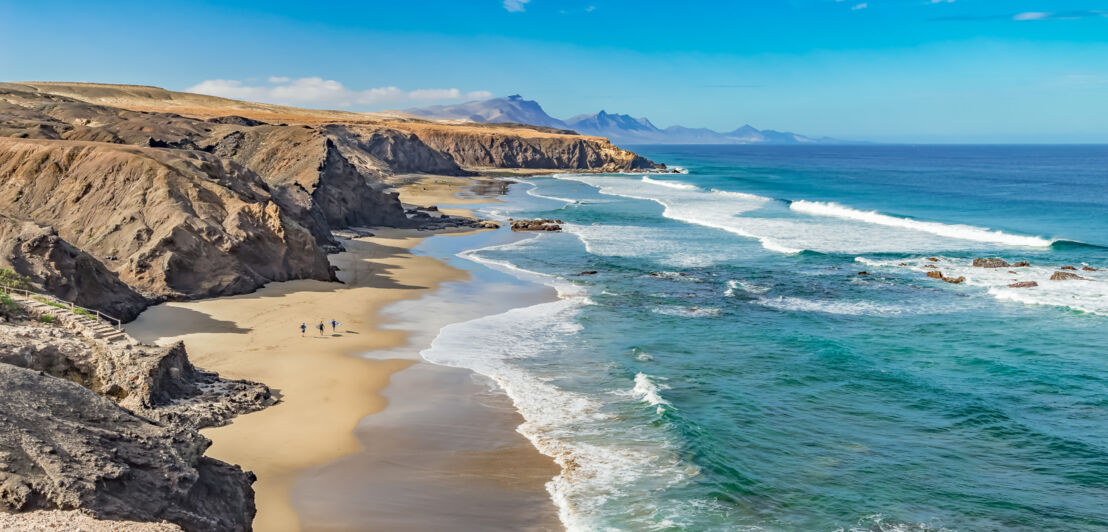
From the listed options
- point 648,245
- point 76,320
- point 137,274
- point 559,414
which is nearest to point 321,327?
point 137,274

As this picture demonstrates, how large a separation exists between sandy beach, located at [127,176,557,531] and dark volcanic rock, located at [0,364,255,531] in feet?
6.96

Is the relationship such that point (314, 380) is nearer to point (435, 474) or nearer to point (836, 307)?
point (435, 474)

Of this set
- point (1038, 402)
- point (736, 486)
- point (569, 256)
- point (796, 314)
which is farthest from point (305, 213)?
point (1038, 402)

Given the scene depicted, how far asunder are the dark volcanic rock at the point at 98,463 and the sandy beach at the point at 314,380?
6.96ft

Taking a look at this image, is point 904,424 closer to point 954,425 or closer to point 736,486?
point 954,425

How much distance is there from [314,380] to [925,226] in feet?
164

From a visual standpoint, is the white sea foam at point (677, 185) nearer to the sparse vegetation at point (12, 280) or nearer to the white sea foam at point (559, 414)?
the white sea foam at point (559, 414)

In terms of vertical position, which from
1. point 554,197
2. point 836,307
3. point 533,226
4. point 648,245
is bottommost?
point 836,307

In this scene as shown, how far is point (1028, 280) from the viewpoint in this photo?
1475 inches

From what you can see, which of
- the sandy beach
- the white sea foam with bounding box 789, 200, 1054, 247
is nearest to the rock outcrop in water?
the sandy beach

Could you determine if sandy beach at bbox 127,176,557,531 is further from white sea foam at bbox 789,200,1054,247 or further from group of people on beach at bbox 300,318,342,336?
white sea foam at bbox 789,200,1054,247

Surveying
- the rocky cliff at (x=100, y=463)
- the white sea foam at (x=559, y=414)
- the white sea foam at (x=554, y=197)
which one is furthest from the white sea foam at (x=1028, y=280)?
the white sea foam at (x=554, y=197)

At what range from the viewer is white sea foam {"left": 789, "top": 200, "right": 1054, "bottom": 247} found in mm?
51125

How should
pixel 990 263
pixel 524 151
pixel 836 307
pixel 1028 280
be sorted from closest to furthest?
pixel 836 307 → pixel 1028 280 → pixel 990 263 → pixel 524 151
